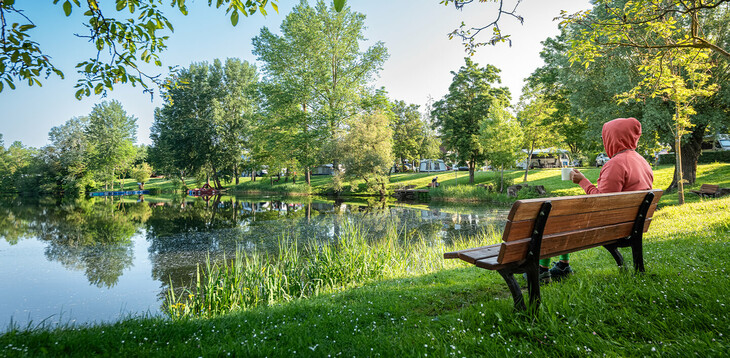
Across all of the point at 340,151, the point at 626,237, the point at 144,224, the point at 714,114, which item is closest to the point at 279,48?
the point at 340,151

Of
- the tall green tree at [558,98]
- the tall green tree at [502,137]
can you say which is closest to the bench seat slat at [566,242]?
the tall green tree at [502,137]

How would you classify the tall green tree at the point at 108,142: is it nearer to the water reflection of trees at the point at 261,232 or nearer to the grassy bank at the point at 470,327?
the water reflection of trees at the point at 261,232

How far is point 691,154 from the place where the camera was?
1659cm

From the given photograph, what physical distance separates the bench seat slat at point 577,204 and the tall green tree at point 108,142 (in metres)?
57.3

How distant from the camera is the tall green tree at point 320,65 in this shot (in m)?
28.6

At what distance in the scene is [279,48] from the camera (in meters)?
29.4

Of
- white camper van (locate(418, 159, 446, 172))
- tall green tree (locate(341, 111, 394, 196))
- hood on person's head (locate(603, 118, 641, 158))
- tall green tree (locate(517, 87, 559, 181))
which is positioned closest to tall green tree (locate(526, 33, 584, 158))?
tall green tree (locate(517, 87, 559, 181))

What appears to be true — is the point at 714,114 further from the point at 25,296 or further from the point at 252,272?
the point at 25,296

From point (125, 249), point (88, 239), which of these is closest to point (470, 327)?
point (125, 249)

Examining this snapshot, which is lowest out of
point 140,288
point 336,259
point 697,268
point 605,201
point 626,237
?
point 140,288

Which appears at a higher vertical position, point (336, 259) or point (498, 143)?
point (498, 143)

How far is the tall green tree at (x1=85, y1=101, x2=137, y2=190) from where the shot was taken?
46625 millimetres

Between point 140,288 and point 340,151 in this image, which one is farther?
point 340,151

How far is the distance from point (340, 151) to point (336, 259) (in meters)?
21.6
